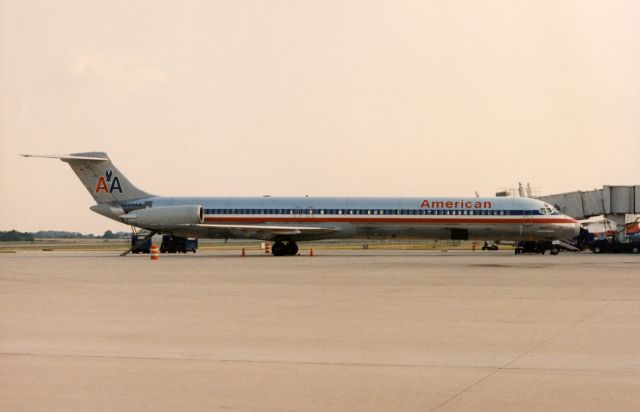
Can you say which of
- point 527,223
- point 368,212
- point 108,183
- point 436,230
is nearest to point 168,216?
point 108,183

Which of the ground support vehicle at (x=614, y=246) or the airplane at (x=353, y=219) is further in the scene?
the ground support vehicle at (x=614, y=246)

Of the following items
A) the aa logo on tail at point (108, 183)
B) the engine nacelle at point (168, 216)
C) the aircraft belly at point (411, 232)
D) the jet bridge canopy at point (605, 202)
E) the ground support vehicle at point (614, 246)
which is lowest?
the ground support vehicle at point (614, 246)

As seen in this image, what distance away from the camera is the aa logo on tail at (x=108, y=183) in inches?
1833

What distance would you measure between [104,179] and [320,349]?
39.4 metres

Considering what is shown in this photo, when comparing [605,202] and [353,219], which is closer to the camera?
[353,219]

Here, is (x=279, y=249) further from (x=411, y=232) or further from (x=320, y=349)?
(x=320, y=349)

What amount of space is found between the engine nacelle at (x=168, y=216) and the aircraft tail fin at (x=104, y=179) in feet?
5.40

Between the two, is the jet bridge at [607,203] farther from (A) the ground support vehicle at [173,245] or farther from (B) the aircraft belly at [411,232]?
(A) the ground support vehicle at [173,245]

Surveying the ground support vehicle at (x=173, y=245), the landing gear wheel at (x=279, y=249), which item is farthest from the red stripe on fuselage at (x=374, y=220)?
the ground support vehicle at (x=173, y=245)

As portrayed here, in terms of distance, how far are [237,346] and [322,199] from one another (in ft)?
115

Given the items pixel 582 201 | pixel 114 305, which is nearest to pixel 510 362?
pixel 114 305

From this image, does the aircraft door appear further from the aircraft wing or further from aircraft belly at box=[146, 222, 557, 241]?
the aircraft wing

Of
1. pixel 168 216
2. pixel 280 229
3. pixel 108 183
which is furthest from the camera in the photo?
pixel 108 183

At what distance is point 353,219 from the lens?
44.0 m
